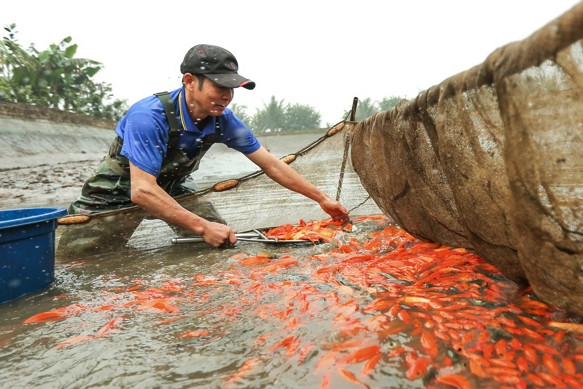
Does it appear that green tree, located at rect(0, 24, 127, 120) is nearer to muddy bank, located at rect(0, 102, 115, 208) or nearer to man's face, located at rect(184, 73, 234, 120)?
muddy bank, located at rect(0, 102, 115, 208)

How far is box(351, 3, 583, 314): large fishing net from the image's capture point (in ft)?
5.04

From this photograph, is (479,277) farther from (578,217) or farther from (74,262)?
(74,262)

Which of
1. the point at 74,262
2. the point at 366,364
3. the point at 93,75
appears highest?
the point at 93,75

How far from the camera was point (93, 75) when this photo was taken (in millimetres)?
23359

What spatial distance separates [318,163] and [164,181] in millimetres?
1683

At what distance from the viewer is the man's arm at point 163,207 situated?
3641 mm

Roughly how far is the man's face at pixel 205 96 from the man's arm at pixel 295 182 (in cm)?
78

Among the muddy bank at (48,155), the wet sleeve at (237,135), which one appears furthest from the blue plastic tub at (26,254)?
the muddy bank at (48,155)

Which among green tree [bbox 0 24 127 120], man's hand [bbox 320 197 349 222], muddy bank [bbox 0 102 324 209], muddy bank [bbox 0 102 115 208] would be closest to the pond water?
man's hand [bbox 320 197 349 222]

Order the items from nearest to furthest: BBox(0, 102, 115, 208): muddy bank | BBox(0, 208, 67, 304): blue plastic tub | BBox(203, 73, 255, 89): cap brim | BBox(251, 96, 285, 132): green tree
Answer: BBox(0, 208, 67, 304): blue plastic tub → BBox(203, 73, 255, 89): cap brim → BBox(0, 102, 115, 208): muddy bank → BBox(251, 96, 285, 132): green tree

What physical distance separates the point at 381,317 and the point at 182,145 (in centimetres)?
266

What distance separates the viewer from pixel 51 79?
21547 mm

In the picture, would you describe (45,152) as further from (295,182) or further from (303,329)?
(303,329)

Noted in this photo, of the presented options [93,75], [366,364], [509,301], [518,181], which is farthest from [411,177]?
[93,75]
